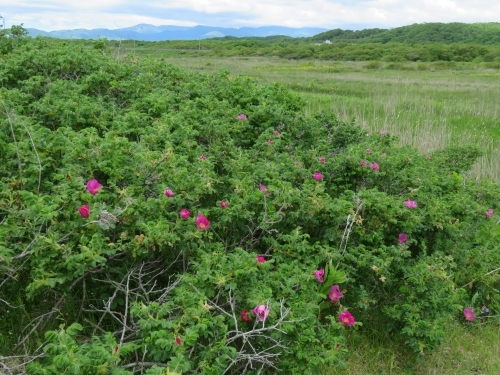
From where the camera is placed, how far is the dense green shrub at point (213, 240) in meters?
2.12

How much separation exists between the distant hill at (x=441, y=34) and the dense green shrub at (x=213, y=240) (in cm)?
8098

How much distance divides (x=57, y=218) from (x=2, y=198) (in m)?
0.37

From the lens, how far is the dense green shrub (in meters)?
2.12

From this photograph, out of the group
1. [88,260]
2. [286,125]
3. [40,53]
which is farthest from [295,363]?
[40,53]

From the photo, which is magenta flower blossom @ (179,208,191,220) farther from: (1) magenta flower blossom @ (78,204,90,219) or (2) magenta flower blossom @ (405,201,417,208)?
(2) magenta flower blossom @ (405,201,417,208)

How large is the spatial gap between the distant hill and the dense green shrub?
81.0m

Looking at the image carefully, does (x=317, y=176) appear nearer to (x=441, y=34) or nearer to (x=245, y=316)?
(x=245, y=316)

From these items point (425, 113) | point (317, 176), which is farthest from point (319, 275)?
point (425, 113)

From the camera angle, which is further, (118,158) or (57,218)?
(118,158)

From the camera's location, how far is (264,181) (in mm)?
3166

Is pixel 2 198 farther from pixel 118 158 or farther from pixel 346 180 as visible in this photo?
pixel 346 180

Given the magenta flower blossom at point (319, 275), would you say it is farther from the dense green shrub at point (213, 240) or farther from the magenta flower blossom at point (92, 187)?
the magenta flower blossom at point (92, 187)

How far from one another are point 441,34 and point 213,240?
8800cm

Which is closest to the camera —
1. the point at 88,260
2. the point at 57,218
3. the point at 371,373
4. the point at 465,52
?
the point at 88,260
